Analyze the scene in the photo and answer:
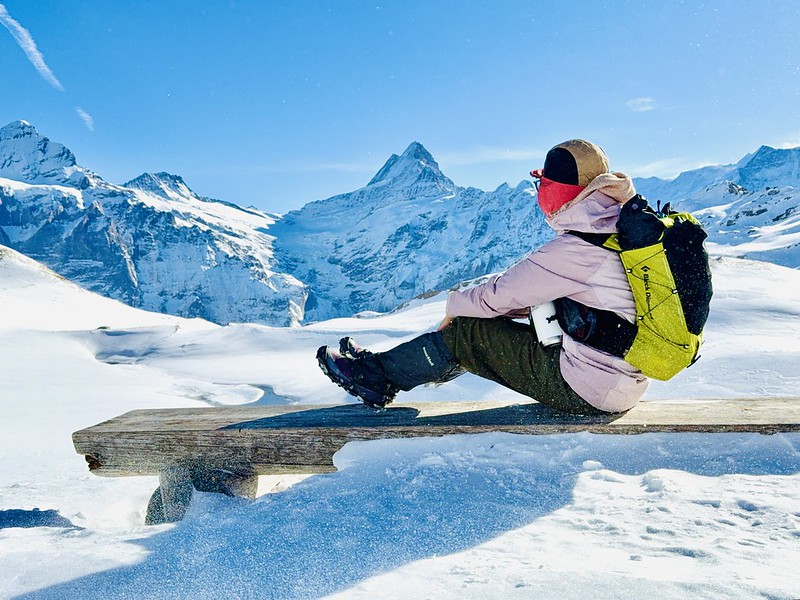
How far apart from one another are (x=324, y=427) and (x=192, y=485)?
0.84 m

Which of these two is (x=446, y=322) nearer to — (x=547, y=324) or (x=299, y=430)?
(x=547, y=324)

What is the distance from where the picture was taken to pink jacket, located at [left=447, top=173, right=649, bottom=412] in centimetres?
246

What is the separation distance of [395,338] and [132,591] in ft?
29.1

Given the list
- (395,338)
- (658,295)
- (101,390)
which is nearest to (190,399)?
(101,390)

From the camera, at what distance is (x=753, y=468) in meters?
2.34

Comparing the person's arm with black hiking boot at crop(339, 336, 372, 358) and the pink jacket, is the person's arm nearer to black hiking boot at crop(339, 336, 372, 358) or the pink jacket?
the pink jacket

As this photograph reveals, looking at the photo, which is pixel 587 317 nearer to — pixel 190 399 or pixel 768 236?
pixel 190 399

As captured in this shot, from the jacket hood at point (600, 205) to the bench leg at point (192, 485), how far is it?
2.10 metres

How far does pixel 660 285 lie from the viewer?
93.4 inches

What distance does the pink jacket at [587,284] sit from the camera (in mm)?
2463

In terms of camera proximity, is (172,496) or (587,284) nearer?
(587,284)

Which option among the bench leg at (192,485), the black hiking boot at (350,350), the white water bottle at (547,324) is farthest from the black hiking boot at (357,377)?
the white water bottle at (547,324)

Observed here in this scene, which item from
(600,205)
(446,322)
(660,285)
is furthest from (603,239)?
(446,322)

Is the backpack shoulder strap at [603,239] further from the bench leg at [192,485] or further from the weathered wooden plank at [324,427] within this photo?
the bench leg at [192,485]
